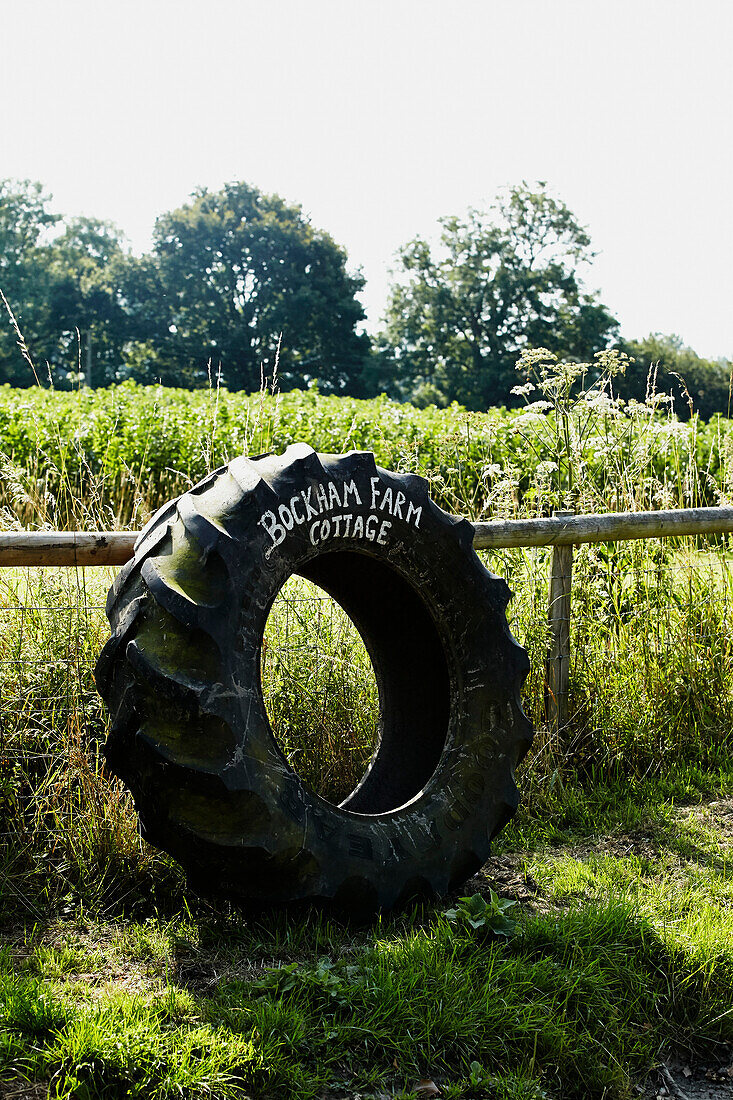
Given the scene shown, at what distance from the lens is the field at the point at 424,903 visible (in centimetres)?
236

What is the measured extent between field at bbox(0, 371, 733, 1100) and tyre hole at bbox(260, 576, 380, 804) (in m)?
0.01

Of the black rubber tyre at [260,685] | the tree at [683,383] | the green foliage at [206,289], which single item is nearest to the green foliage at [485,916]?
the black rubber tyre at [260,685]

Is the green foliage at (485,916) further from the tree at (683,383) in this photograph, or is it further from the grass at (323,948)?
the tree at (683,383)

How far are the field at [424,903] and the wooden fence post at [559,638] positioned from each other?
8 cm

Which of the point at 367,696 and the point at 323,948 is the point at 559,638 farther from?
the point at 323,948

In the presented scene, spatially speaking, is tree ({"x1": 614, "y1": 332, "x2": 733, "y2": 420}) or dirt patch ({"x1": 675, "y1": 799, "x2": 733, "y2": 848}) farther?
tree ({"x1": 614, "y1": 332, "x2": 733, "y2": 420})

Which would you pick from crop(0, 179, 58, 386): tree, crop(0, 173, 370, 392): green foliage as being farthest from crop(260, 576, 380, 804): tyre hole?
crop(0, 173, 370, 392): green foliage

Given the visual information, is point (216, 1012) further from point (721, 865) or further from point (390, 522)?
point (721, 865)

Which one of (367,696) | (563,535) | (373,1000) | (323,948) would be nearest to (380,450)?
(563,535)

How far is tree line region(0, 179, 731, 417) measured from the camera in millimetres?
58188

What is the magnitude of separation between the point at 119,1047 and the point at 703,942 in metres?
1.91

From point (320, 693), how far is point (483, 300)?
208 ft

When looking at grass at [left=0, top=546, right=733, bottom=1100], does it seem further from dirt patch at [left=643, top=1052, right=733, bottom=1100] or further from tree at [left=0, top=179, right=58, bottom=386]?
tree at [left=0, top=179, right=58, bottom=386]

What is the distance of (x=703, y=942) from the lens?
9.96 ft
